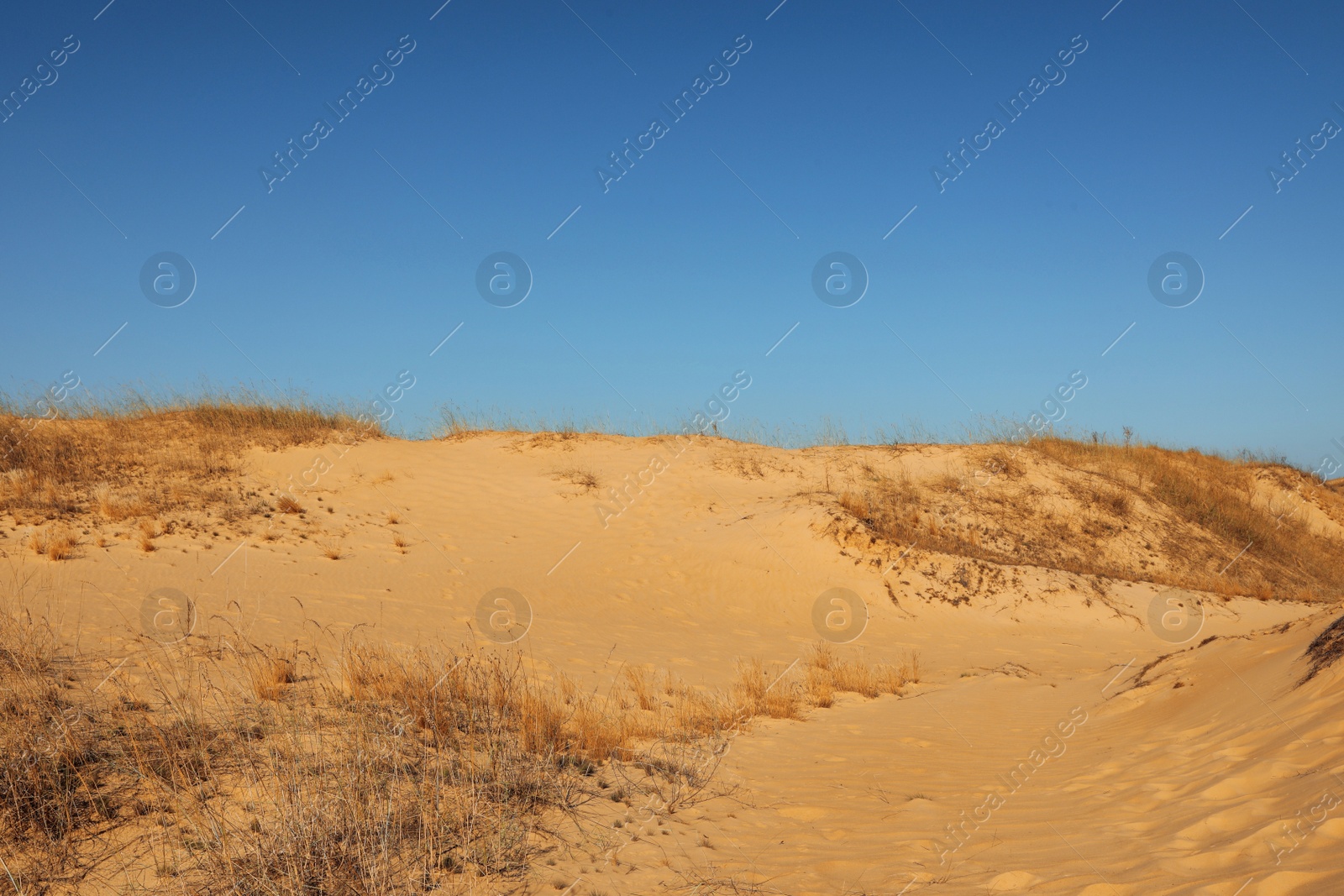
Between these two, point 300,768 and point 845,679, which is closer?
point 300,768

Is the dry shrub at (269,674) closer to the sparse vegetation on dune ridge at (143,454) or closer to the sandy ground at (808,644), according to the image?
the sandy ground at (808,644)

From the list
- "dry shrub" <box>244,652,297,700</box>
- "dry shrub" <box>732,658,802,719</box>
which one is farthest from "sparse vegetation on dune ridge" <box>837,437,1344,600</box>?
"dry shrub" <box>244,652,297,700</box>

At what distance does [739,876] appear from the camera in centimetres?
376

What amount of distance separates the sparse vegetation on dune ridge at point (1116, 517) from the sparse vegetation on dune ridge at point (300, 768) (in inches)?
411

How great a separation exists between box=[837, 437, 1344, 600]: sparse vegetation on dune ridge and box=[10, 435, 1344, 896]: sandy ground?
1.10 metres

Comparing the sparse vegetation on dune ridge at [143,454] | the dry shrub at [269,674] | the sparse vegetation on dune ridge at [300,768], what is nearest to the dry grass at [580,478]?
the sparse vegetation on dune ridge at [143,454]

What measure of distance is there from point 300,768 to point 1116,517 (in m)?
18.1

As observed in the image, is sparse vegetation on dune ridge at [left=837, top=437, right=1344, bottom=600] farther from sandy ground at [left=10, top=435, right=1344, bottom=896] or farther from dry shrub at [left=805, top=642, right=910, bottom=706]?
dry shrub at [left=805, top=642, right=910, bottom=706]

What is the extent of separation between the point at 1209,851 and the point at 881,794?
2077mm

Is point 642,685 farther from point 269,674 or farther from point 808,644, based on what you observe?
point 808,644

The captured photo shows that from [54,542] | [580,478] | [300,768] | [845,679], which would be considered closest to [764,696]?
[845,679]

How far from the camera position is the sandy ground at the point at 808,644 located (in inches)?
145

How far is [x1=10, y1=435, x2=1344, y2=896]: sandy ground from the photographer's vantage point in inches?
145

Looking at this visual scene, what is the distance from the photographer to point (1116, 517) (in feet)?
57.5
